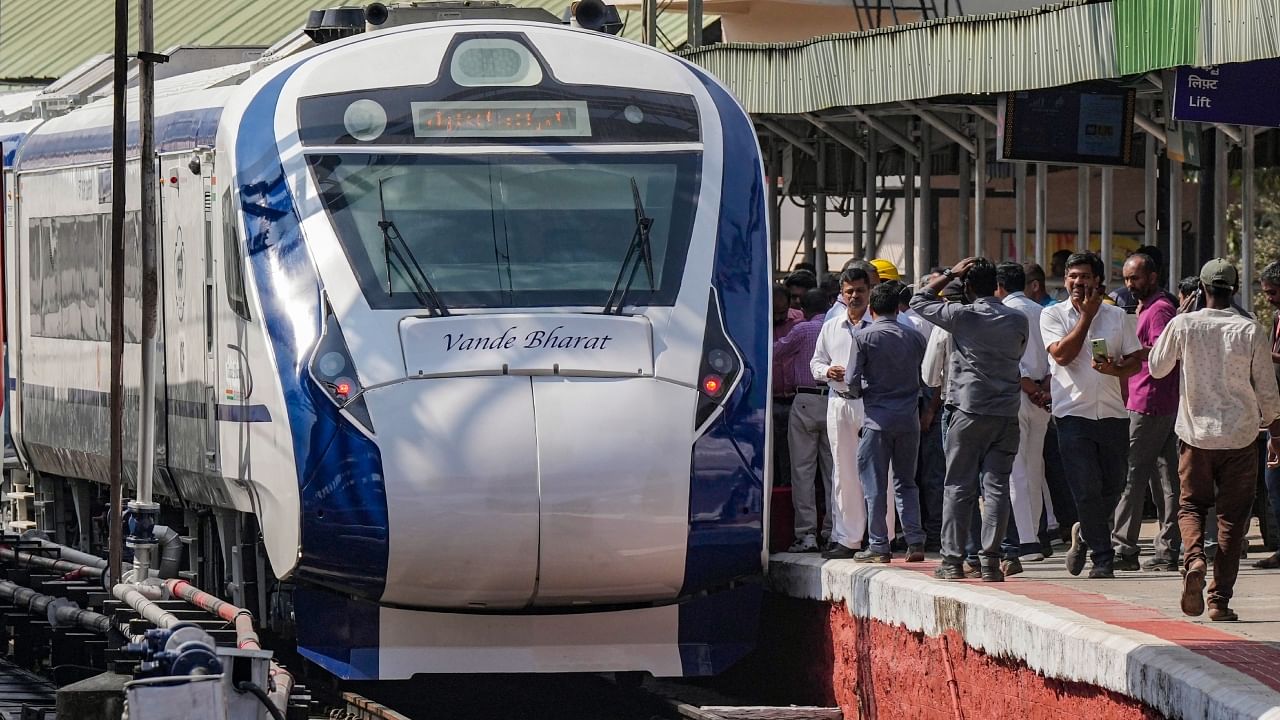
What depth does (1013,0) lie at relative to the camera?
79.8 ft

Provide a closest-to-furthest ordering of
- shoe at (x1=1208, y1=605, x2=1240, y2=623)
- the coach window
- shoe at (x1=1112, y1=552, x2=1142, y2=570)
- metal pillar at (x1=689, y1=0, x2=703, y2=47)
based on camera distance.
Result: shoe at (x1=1208, y1=605, x2=1240, y2=623) < the coach window < shoe at (x1=1112, y1=552, x2=1142, y2=570) < metal pillar at (x1=689, y1=0, x2=703, y2=47)

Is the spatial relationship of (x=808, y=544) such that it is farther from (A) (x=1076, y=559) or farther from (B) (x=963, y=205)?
(B) (x=963, y=205)

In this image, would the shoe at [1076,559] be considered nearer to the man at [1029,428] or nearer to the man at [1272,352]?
the man at [1029,428]

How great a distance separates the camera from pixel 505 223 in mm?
10531

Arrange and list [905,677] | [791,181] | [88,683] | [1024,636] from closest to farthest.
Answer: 1. [88,683]
2. [1024,636]
3. [905,677]
4. [791,181]

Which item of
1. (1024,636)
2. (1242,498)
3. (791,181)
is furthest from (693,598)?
(791,181)

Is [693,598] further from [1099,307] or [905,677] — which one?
[1099,307]

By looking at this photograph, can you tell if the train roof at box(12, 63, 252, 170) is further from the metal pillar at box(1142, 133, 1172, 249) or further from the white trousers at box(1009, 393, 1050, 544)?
the metal pillar at box(1142, 133, 1172, 249)

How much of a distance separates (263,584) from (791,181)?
11077 millimetres

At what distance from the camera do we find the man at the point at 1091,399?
11266 mm

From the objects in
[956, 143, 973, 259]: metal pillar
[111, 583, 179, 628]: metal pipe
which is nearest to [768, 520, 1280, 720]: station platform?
[111, 583, 179, 628]: metal pipe

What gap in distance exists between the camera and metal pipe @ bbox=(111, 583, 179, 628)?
30.1ft

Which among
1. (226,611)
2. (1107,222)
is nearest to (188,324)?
(226,611)

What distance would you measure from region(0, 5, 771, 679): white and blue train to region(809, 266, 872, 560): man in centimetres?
127
